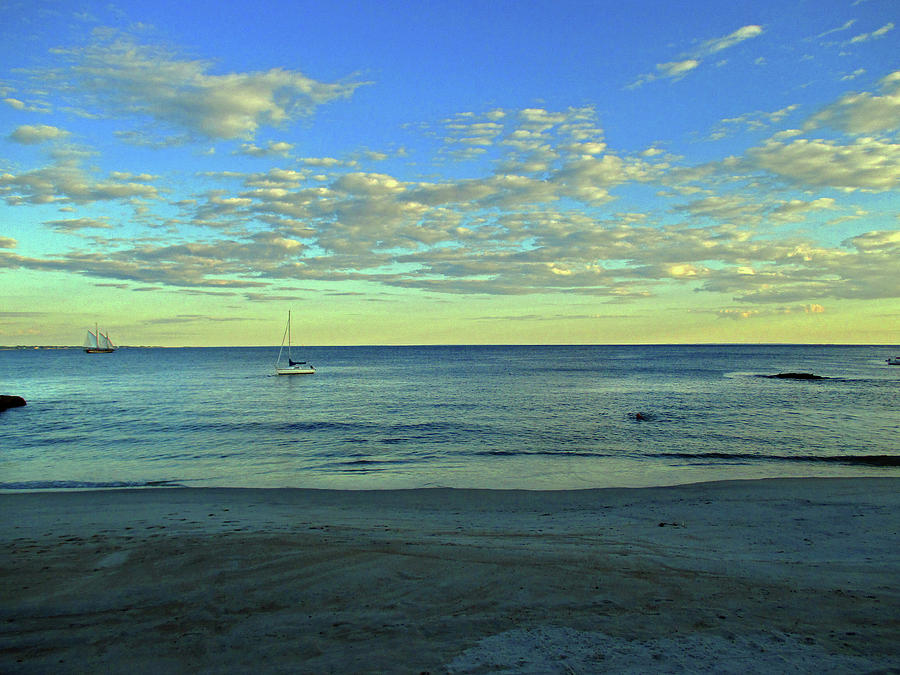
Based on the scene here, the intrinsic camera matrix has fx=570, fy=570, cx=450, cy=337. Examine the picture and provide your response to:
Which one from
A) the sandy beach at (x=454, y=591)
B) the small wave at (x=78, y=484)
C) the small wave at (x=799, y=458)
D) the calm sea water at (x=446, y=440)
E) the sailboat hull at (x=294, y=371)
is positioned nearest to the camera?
the sandy beach at (x=454, y=591)

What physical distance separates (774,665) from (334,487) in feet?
52.5

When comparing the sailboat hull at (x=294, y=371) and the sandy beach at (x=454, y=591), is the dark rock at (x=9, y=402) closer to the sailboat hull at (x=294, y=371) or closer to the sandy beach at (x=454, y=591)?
the sandy beach at (x=454, y=591)

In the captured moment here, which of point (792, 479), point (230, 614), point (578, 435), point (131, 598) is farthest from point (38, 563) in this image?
point (578, 435)

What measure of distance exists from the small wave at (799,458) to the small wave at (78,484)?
2142 cm

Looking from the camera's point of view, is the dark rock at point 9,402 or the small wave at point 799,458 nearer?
the small wave at point 799,458

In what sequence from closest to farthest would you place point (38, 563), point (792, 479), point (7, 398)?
1. point (38, 563)
2. point (792, 479)
3. point (7, 398)

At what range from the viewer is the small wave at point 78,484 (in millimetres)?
20266

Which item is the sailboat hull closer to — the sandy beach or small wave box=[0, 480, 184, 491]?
small wave box=[0, 480, 184, 491]

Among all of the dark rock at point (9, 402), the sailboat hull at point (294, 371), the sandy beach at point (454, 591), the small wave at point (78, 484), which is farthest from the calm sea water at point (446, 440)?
the sailboat hull at point (294, 371)

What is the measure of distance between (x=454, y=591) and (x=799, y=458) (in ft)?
75.2

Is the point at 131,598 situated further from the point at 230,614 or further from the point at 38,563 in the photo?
the point at 38,563

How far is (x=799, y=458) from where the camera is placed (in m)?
25.4

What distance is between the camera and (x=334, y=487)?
20.2m

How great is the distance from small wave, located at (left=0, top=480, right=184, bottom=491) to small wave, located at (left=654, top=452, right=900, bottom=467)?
21415mm
